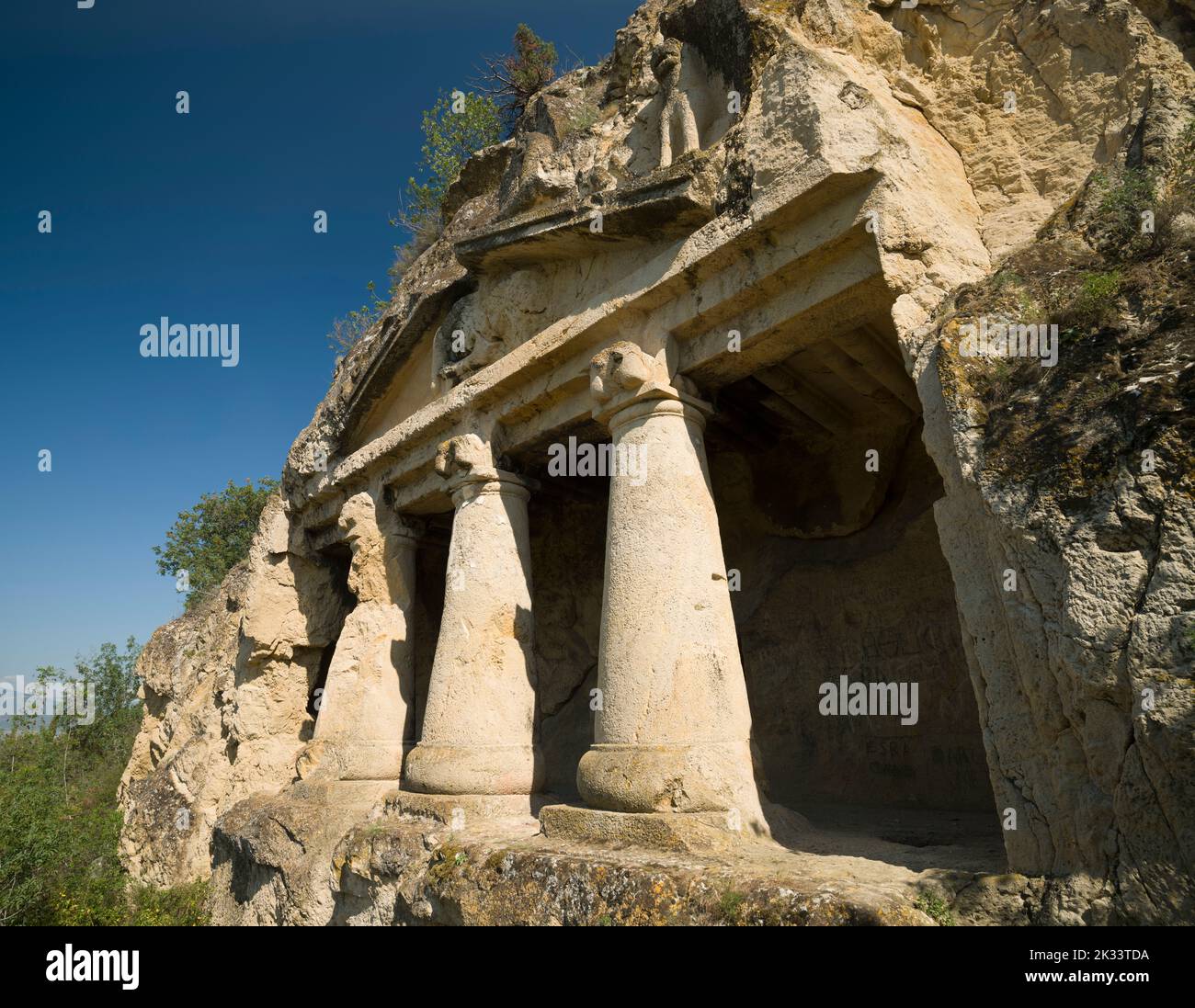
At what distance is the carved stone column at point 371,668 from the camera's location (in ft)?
26.8

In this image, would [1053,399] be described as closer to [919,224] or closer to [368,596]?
[919,224]

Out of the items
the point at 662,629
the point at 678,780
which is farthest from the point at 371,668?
the point at 678,780

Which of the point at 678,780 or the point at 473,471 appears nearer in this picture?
the point at 678,780

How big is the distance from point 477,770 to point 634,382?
3.28 meters

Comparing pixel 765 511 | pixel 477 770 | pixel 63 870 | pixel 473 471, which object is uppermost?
pixel 473 471

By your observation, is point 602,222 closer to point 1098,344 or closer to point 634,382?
point 634,382

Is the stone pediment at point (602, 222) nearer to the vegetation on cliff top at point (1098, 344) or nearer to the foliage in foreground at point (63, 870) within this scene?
the vegetation on cliff top at point (1098, 344)

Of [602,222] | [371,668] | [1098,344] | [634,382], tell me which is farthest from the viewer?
[371,668]

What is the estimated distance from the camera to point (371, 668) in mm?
8422

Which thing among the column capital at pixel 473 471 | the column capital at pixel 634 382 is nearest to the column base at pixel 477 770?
the column capital at pixel 473 471

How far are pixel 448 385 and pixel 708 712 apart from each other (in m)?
4.45

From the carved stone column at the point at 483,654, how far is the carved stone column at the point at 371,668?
134 centimetres

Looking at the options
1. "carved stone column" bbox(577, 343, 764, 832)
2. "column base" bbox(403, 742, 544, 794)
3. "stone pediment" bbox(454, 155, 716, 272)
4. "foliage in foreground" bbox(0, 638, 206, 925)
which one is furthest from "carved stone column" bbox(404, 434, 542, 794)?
"foliage in foreground" bbox(0, 638, 206, 925)

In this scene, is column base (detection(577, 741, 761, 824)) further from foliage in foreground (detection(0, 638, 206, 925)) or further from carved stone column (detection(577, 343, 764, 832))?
foliage in foreground (detection(0, 638, 206, 925))
